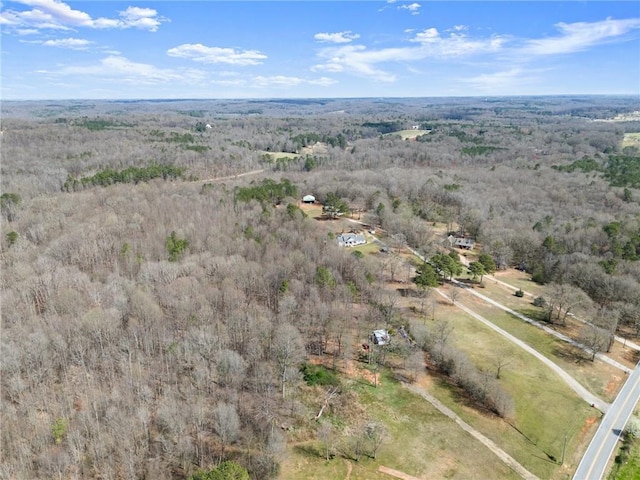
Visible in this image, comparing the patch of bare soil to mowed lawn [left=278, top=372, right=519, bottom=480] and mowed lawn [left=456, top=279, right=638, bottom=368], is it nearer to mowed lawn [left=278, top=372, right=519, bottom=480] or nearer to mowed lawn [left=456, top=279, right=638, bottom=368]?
mowed lawn [left=278, top=372, right=519, bottom=480]

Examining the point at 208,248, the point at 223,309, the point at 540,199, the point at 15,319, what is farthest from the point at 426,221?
the point at 15,319

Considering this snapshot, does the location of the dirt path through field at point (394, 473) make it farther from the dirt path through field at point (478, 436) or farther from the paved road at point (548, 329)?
the paved road at point (548, 329)

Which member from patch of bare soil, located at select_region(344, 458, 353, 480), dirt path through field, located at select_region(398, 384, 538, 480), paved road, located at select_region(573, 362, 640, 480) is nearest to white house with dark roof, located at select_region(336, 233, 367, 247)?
dirt path through field, located at select_region(398, 384, 538, 480)

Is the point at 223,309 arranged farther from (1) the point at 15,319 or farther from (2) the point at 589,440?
(2) the point at 589,440

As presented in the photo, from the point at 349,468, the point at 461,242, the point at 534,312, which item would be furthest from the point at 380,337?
the point at 461,242

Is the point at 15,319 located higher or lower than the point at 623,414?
higher

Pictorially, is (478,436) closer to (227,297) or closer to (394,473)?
(394,473)

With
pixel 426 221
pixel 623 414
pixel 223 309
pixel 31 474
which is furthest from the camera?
pixel 426 221
